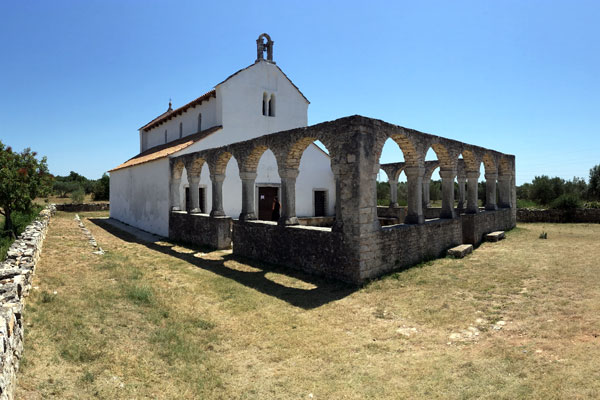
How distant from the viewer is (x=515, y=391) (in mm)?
3508

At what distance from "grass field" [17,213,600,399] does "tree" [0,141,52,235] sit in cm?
587

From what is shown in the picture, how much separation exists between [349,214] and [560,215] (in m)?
17.6

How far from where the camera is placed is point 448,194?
11.4 m

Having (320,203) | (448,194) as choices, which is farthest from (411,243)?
(320,203)

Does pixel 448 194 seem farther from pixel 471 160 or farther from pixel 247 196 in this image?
pixel 247 196

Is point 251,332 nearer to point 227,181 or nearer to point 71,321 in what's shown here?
point 71,321

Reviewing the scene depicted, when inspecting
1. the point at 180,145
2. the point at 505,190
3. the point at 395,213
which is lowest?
the point at 395,213

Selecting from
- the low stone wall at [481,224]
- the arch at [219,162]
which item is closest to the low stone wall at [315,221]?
the arch at [219,162]

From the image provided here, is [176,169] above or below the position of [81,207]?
above

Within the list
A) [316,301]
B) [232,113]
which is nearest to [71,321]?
[316,301]

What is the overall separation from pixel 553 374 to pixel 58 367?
16.9 ft

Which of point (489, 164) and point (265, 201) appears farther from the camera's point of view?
point (265, 201)

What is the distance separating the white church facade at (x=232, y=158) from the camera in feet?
52.7

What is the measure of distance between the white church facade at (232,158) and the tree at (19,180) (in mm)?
4359
